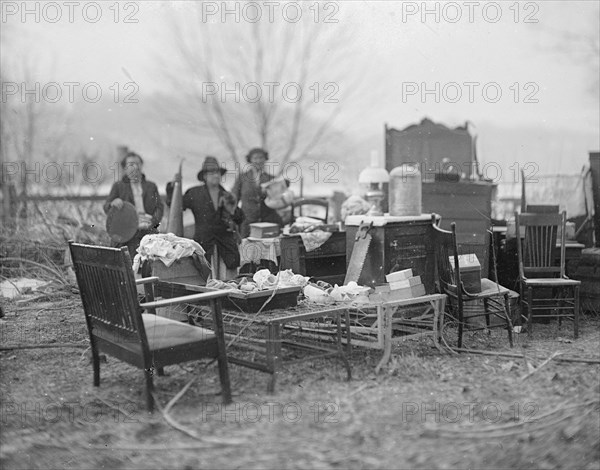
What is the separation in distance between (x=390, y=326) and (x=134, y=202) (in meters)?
4.53

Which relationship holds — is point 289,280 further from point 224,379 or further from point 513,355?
point 513,355

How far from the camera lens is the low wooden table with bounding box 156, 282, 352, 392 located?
5301mm

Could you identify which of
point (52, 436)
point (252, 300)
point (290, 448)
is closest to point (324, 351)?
point (252, 300)

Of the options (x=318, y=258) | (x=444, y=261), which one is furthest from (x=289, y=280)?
(x=318, y=258)

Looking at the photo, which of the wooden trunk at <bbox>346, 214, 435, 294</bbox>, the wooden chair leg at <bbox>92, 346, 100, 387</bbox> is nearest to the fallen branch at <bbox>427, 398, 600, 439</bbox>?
the wooden chair leg at <bbox>92, 346, 100, 387</bbox>

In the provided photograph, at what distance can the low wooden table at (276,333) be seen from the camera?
530 cm

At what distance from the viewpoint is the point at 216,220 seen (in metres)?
8.81

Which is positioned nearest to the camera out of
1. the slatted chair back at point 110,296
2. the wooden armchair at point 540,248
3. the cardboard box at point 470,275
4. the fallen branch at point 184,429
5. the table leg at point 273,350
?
the fallen branch at point 184,429

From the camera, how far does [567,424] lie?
4.33m

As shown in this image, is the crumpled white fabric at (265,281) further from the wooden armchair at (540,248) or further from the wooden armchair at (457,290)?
the wooden armchair at (540,248)

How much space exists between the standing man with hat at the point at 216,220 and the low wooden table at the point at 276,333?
2.24m

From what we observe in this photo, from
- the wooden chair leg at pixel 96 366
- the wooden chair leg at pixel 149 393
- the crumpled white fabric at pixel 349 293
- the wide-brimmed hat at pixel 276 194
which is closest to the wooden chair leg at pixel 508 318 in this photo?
the crumpled white fabric at pixel 349 293

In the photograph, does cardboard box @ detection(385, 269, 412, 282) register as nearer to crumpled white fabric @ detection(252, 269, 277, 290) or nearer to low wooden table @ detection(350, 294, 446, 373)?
low wooden table @ detection(350, 294, 446, 373)

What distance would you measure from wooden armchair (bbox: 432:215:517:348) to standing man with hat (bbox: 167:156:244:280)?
8.56 feet
